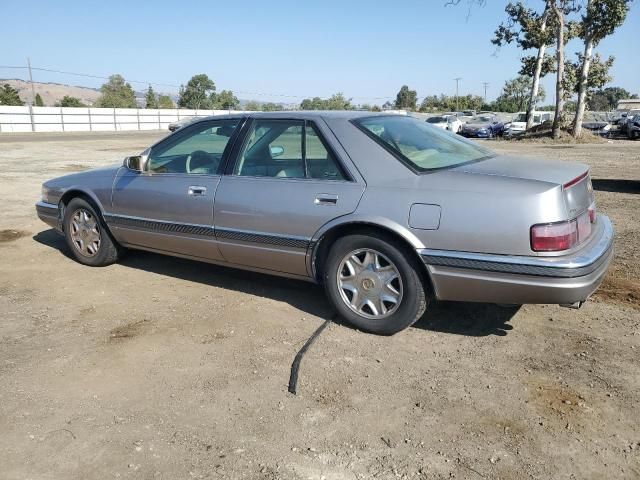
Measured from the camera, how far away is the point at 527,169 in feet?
12.5

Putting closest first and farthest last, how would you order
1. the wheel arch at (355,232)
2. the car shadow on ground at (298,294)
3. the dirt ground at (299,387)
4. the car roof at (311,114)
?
the dirt ground at (299,387) → the wheel arch at (355,232) → the car shadow on ground at (298,294) → the car roof at (311,114)

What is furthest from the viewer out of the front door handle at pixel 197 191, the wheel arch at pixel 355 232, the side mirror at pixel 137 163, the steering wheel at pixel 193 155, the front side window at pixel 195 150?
the side mirror at pixel 137 163

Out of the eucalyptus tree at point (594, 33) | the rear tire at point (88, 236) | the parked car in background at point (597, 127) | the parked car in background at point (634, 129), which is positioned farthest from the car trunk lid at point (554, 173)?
the parked car in background at point (597, 127)

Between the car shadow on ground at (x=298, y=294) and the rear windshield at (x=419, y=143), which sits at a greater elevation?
the rear windshield at (x=419, y=143)

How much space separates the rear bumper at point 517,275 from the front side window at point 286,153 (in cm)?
100

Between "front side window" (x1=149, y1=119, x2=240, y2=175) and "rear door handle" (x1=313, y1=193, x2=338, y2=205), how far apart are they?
1.07 metres

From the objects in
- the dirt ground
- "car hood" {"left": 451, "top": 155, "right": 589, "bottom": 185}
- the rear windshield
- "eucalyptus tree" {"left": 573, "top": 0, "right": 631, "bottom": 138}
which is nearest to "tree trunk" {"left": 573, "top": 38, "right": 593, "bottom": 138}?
"eucalyptus tree" {"left": 573, "top": 0, "right": 631, "bottom": 138}

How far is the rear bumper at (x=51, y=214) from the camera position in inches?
233

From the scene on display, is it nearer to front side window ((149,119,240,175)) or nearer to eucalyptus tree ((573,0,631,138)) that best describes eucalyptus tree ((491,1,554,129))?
eucalyptus tree ((573,0,631,138))

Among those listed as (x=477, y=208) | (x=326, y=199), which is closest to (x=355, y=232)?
(x=326, y=199)

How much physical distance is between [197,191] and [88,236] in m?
1.71

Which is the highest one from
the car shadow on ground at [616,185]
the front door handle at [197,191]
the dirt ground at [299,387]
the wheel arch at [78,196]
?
the front door handle at [197,191]

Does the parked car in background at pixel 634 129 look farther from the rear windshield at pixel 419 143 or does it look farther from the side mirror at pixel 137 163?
the side mirror at pixel 137 163

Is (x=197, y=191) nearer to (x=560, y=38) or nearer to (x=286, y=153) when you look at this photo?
(x=286, y=153)
